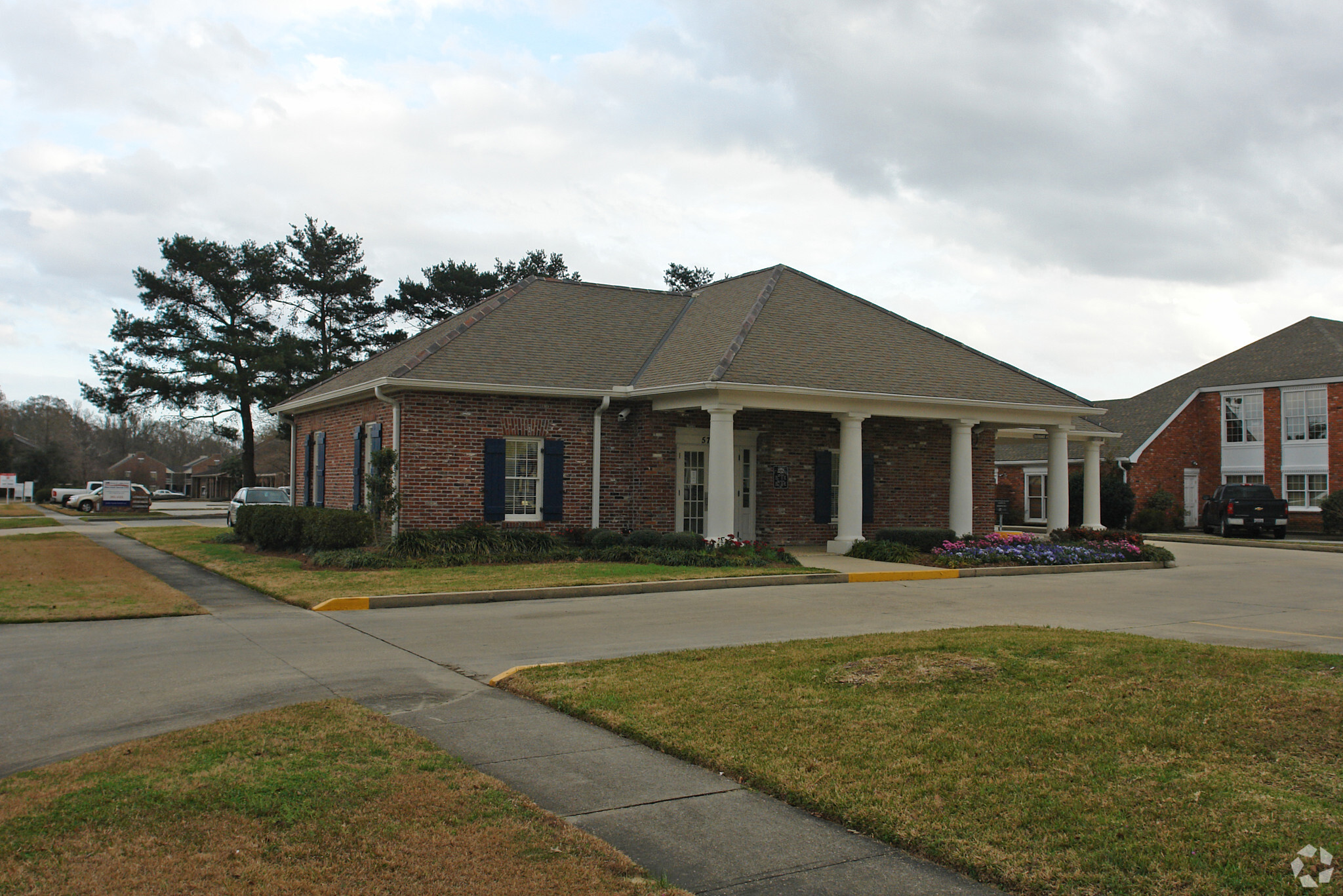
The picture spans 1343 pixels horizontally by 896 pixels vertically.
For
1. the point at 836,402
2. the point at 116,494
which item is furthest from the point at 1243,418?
the point at 116,494

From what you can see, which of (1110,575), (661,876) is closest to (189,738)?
(661,876)

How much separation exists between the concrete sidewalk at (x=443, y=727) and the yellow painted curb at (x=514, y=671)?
0.14 m

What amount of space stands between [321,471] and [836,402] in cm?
1296

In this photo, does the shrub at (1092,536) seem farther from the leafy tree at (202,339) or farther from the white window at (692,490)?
the leafy tree at (202,339)

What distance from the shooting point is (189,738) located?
6000 millimetres

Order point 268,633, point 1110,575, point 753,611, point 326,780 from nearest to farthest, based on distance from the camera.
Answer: point 326,780 < point 268,633 < point 753,611 < point 1110,575

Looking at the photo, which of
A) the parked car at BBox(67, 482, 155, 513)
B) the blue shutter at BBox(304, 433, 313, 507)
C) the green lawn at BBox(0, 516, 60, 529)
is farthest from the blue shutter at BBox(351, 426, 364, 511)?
the parked car at BBox(67, 482, 155, 513)

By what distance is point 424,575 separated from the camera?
15.7 m

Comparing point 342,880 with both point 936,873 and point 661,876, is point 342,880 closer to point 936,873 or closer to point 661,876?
point 661,876

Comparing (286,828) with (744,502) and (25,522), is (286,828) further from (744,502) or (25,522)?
(25,522)

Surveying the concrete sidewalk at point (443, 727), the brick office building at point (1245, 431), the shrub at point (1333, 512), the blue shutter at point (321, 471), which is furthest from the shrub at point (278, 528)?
the shrub at point (1333, 512)

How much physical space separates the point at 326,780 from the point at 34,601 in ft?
33.5

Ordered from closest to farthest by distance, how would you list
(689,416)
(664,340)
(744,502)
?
1. (689,416)
2. (744,502)
3. (664,340)

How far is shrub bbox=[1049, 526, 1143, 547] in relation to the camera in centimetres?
2161
